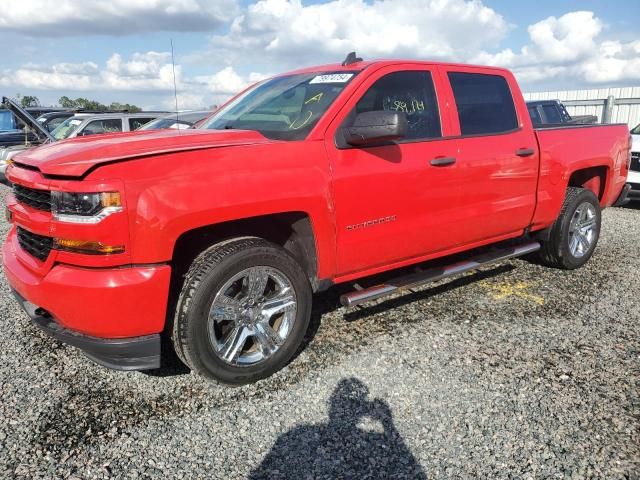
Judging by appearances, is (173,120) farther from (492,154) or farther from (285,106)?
(492,154)

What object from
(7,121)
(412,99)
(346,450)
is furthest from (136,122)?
(346,450)

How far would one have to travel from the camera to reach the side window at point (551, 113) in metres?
11.3

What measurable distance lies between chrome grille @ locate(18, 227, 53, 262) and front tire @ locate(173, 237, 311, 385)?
74cm

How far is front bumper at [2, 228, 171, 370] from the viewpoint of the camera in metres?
2.53

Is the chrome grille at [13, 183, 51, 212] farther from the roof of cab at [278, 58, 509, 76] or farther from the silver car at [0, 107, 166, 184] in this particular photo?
the silver car at [0, 107, 166, 184]

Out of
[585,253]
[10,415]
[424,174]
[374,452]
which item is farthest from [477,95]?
[10,415]

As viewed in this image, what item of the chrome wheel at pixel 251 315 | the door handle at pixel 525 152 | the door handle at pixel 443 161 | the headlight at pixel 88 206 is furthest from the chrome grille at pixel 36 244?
the door handle at pixel 525 152

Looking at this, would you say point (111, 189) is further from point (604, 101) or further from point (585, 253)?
point (604, 101)

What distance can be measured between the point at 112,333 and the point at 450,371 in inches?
78.5

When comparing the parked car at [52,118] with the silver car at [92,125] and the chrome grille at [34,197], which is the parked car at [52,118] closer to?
the silver car at [92,125]

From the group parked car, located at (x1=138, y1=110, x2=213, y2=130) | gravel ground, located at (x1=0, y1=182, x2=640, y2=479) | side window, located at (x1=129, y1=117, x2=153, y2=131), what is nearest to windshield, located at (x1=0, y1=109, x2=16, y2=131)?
side window, located at (x1=129, y1=117, x2=153, y2=131)

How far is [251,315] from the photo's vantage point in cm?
303

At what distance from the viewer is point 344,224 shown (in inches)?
128

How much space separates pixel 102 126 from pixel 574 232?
28.7ft
